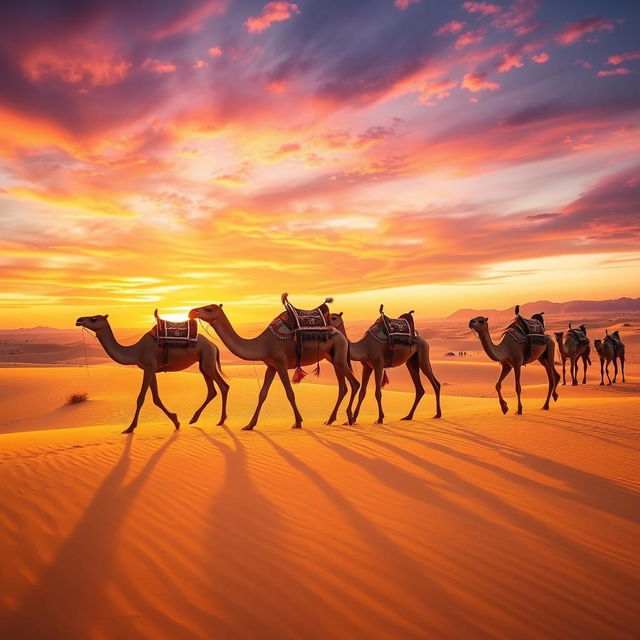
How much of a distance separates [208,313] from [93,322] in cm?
248

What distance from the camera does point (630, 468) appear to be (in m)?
7.38

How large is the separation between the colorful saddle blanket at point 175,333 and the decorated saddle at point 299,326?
1.81 metres

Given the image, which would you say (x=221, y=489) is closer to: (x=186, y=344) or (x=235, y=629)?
(x=235, y=629)

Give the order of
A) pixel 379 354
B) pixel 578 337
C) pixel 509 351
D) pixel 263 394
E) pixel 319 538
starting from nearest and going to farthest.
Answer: pixel 319 538 < pixel 263 394 < pixel 379 354 < pixel 509 351 < pixel 578 337

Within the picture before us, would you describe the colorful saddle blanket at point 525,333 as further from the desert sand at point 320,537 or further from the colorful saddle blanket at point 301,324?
the colorful saddle blanket at point 301,324

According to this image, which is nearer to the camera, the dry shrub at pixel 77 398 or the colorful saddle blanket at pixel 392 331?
the colorful saddle blanket at pixel 392 331

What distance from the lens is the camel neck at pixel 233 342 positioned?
1009 cm

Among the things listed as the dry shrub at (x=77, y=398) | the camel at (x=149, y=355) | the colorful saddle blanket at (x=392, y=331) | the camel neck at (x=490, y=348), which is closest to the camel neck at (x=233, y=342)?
the camel at (x=149, y=355)

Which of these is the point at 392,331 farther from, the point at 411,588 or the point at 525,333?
the point at 411,588

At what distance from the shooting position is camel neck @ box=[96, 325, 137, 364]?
33.6 ft

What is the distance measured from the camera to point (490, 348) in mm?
12328

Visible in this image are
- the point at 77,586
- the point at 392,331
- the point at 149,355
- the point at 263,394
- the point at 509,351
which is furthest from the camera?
the point at 509,351

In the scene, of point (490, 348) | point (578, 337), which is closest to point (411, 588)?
point (490, 348)

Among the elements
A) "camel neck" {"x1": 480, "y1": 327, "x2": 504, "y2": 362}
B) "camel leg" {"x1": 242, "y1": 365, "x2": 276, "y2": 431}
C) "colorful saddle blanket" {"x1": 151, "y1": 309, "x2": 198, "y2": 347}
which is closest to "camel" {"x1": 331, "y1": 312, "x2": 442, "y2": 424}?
"camel neck" {"x1": 480, "y1": 327, "x2": 504, "y2": 362}
